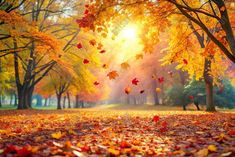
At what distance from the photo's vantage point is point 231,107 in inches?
1475

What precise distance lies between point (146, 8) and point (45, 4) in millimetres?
17811

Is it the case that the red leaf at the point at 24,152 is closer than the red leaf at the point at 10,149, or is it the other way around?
the red leaf at the point at 24,152

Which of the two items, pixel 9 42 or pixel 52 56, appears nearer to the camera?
pixel 52 56

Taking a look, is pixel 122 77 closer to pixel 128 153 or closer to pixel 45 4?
pixel 45 4

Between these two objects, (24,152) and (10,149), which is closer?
(24,152)

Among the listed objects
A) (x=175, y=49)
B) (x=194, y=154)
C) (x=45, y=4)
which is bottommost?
(x=194, y=154)

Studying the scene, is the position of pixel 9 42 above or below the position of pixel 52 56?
above

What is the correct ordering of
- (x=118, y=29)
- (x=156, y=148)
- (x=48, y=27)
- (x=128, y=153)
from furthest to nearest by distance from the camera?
(x=48, y=27)
(x=118, y=29)
(x=156, y=148)
(x=128, y=153)

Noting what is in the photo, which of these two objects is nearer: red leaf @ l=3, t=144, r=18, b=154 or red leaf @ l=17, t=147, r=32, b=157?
red leaf @ l=17, t=147, r=32, b=157

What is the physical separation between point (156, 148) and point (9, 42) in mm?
22667

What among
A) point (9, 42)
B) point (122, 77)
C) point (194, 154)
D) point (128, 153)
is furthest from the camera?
point (122, 77)

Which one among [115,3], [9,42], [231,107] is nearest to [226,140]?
[115,3]

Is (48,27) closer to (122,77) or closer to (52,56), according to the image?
(52,56)

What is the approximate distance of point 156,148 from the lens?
19.1 feet
